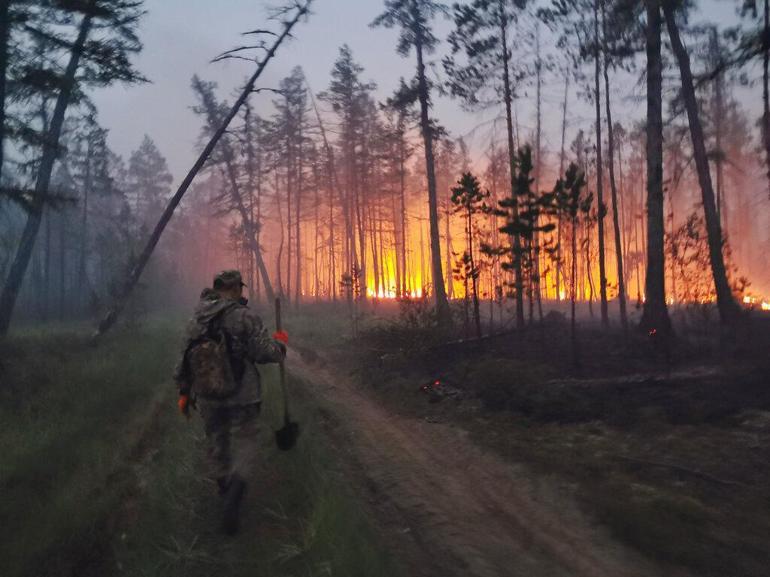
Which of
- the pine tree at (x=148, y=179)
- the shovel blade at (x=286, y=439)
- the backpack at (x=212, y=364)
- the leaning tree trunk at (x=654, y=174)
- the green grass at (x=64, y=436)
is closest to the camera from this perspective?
the backpack at (x=212, y=364)

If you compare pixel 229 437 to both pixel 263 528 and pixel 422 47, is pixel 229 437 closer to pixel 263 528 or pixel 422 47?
pixel 263 528

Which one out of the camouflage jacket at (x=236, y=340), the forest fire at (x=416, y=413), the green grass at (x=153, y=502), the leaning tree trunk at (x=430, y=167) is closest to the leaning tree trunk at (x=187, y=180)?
the forest fire at (x=416, y=413)

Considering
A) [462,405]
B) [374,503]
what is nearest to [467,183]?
[462,405]

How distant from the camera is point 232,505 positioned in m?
4.54

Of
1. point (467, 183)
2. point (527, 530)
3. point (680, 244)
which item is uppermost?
point (467, 183)

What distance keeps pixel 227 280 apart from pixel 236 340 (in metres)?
0.62

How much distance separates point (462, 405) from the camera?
9.58 metres

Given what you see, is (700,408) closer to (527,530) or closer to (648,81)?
(527,530)

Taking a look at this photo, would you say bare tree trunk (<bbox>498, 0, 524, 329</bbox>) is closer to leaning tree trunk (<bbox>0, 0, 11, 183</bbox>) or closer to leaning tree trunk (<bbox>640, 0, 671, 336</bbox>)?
leaning tree trunk (<bbox>640, 0, 671, 336</bbox>)

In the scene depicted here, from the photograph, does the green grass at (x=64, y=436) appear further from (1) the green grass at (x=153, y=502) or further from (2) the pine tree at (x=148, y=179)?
(2) the pine tree at (x=148, y=179)

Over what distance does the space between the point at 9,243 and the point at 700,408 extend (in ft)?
103

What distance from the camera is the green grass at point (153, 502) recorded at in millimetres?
4109

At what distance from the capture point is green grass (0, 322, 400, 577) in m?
4.11

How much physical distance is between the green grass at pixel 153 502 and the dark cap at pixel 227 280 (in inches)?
80.1
